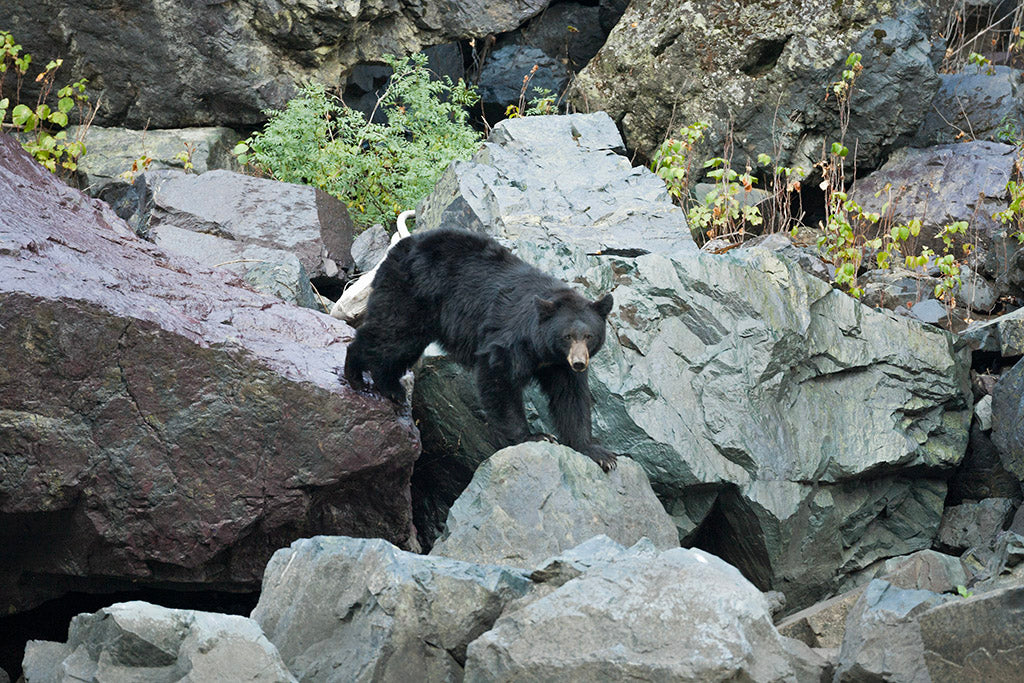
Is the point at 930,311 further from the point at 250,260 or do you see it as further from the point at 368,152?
the point at 250,260

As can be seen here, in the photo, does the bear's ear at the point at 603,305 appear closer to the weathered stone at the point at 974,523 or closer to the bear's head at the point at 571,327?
the bear's head at the point at 571,327

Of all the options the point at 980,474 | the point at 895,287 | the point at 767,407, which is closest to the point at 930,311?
the point at 895,287

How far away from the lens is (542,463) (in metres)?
5.81

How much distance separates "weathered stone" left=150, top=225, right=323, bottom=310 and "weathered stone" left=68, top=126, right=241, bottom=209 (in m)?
1.79

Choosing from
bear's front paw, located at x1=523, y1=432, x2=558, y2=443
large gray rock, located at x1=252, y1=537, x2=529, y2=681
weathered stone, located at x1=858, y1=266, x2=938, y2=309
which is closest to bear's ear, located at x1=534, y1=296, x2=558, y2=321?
bear's front paw, located at x1=523, y1=432, x2=558, y2=443

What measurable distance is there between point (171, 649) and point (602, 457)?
277 centimetres

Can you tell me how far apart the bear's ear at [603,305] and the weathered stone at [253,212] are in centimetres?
335

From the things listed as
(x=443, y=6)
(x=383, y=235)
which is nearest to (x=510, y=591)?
(x=383, y=235)

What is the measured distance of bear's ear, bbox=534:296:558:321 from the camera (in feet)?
20.0

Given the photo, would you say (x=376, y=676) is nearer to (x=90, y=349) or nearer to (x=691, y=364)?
(x=90, y=349)

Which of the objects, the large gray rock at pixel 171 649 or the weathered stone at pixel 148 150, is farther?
the weathered stone at pixel 148 150

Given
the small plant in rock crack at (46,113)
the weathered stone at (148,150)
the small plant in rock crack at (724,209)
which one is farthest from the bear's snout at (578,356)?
the weathered stone at (148,150)

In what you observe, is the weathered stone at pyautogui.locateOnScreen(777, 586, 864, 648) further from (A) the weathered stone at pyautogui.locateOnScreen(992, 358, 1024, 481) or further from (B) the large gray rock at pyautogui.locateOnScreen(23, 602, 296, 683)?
(B) the large gray rock at pyautogui.locateOnScreen(23, 602, 296, 683)

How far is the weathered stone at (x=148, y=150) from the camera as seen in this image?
10.3m
